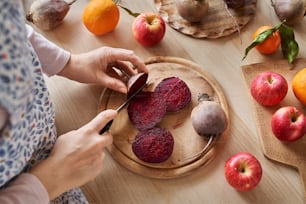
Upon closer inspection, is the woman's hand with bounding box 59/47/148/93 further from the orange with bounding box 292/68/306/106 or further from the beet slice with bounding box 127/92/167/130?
the orange with bounding box 292/68/306/106

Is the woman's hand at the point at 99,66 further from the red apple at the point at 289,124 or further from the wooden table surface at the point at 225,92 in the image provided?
the red apple at the point at 289,124

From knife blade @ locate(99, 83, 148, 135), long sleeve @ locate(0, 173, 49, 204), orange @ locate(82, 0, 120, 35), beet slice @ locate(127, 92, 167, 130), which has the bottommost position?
beet slice @ locate(127, 92, 167, 130)

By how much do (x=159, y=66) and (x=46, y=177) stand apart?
33 centimetres

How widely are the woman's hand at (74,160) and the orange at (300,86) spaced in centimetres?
36

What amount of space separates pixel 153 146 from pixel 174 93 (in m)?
0.11

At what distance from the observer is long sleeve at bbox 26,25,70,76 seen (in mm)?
748

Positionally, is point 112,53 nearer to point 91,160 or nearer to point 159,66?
point 159,66

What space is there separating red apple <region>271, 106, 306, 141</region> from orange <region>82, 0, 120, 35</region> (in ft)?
1.23

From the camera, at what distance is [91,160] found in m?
0.69

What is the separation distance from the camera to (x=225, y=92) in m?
0.85

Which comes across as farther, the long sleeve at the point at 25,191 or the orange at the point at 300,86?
the orange at the point at 300,86

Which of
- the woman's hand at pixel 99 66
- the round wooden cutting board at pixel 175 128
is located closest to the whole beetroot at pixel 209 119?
the round wooden cutting board at pixel 175 128

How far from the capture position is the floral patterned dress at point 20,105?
430 millimetres

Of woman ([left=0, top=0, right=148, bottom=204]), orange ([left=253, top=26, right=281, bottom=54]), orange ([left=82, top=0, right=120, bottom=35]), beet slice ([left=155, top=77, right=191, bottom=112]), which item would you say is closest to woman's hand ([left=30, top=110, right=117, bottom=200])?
woman ([left=0, top=0, right=148, bottom=204])
